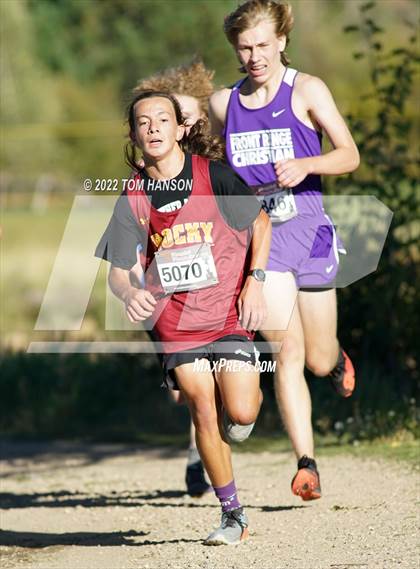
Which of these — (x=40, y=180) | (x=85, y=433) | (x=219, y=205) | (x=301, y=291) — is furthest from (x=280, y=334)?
(x=40, y=180)

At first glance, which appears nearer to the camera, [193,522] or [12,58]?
[193,522]

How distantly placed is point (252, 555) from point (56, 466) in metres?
3.67

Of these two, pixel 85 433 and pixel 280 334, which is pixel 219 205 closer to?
pixel 280 334

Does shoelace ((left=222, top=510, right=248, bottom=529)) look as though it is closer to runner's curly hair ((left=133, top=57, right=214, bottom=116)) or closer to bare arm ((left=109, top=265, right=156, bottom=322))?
bare arm ((left=109, top=265, right=156, bottom=322))

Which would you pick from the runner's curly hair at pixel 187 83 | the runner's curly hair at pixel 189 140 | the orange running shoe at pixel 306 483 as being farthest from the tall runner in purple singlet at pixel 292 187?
the runner's curly hair at pixel 187 83

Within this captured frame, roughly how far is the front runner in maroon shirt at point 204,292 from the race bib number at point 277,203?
56cm

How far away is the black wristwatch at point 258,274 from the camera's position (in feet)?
19.2

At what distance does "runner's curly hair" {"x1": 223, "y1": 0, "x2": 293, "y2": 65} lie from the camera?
6.43 meters

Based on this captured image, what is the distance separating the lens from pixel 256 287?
5.82 m

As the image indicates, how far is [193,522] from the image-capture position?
22.1 feet

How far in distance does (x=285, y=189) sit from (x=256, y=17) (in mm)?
858

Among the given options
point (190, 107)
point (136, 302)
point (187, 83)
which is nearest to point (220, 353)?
point (136, 302)

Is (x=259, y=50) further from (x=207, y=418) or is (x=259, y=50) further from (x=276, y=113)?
(x=207, y=418)

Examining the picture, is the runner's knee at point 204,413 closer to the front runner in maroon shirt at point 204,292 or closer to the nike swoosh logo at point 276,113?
the front runner in maroon shirt at point 204,292
